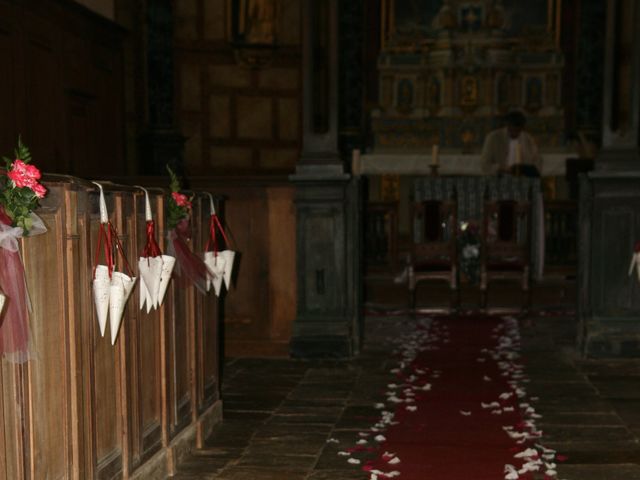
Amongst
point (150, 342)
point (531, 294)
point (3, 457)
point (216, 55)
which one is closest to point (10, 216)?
point (3, 457)

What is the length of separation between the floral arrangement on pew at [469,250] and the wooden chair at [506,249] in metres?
0.58

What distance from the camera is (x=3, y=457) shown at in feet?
6.41

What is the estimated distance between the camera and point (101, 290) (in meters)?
2.43

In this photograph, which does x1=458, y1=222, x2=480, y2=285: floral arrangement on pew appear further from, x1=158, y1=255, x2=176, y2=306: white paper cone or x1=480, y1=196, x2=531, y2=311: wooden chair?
x1=158, y1=255, x2=176, y2=306: white paper cone

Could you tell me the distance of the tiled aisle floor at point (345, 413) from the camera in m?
3.35

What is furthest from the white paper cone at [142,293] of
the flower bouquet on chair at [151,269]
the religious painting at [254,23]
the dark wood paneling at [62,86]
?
the religious painting at [254,23]

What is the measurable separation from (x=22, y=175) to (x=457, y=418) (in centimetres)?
269

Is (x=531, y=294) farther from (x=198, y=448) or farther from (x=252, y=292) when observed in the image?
(x=198, y=448)

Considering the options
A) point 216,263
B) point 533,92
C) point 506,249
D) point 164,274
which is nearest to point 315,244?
point 216,263

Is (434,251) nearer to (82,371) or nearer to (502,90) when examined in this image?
(502,90)

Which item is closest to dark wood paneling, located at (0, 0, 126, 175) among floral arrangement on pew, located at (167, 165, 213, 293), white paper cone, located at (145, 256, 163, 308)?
floral arrangement on pew, located at (167, 165, 213, 293)

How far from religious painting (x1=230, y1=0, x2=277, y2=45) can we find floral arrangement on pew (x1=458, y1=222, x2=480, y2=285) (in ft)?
11.7

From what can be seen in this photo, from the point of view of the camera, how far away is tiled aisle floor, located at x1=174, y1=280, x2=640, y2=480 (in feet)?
11.0

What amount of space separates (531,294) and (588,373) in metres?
2.53
